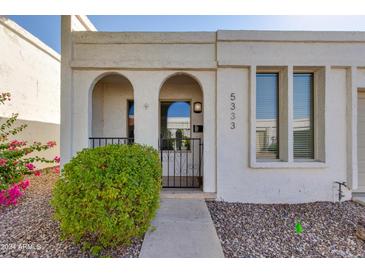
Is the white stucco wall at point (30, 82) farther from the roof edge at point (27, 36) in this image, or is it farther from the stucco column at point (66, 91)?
the stucco column at point (66, 91)

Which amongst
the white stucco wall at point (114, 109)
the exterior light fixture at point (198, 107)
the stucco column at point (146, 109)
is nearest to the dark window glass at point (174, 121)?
the exterior light fixture at point (198, 107)

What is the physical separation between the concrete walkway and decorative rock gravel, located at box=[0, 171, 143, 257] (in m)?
0.22

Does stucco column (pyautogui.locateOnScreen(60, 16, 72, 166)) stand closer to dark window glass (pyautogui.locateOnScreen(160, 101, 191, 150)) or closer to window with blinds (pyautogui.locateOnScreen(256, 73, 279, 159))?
dark window glass (pyautogui.locateOnScreen(160, 101, 191, 150))

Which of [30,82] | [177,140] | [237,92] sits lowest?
[177,140]

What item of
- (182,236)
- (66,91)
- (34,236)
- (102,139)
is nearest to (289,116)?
(182,236)

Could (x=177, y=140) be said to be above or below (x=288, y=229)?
above

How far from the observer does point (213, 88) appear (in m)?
4.36

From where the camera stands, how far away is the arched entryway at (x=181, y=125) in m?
5.96

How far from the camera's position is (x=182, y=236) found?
103 inches

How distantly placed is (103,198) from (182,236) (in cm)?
116

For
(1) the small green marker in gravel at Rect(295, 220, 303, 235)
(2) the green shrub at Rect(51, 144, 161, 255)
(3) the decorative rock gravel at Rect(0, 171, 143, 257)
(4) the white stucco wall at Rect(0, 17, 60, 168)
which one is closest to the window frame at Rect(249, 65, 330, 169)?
(1) the small green marker in gravel at Rect(295, 220, 303, 235)

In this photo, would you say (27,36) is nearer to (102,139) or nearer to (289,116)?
(102,139)

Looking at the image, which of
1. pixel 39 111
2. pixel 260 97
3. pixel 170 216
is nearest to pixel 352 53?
pixel 260 97

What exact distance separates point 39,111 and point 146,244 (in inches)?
282
